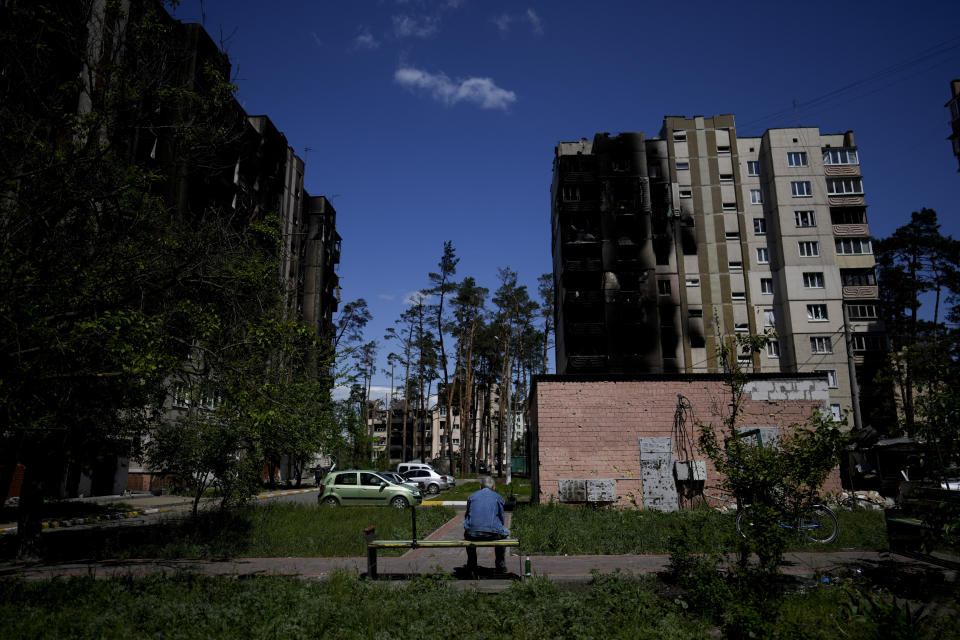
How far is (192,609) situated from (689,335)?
4422 centimetres

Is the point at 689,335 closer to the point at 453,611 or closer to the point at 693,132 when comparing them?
the point at 693,132

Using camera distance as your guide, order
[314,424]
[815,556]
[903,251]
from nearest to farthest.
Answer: [815,556], [314,424], [903,251]

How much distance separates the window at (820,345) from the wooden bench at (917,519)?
39.4 metres

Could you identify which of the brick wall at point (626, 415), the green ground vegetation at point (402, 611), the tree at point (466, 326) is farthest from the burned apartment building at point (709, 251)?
the green ground vegetation at point (402, 611)

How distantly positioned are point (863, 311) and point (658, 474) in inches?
1423

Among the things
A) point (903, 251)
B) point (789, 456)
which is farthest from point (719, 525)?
point (903, 251)

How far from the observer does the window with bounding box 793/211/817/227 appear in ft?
151

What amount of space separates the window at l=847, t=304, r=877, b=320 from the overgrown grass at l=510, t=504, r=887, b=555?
108ft

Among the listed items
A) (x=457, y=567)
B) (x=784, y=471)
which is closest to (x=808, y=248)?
(x=784, y=471)

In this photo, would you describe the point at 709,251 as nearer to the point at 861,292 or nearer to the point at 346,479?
the point at 861,292

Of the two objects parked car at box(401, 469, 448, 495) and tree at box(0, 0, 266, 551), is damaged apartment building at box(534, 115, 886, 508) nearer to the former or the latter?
parked car at box(401, 469, 448, 495)

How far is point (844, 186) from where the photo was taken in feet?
154

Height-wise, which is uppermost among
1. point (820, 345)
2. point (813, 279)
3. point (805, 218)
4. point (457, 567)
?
point (805, 218)

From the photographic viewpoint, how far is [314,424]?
1930 centimetres
